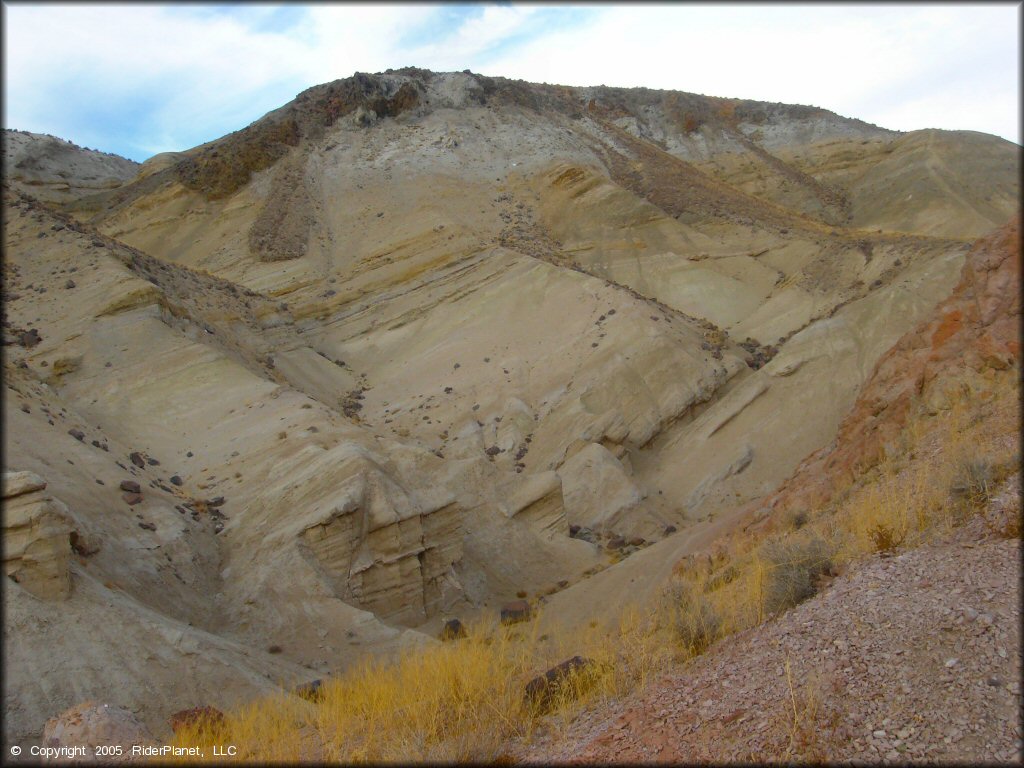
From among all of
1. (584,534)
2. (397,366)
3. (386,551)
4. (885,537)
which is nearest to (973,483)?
(885,537)

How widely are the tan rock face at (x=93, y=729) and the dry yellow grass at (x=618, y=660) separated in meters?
0.51

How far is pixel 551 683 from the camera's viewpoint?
17.7 feet

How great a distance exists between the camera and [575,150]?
35.8 m

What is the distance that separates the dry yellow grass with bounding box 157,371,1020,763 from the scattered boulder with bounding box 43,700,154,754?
20.5 inches

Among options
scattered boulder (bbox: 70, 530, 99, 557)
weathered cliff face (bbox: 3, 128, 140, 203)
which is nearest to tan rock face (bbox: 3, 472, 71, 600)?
scattered boulder (bbox: 70, 530, 99, 557)

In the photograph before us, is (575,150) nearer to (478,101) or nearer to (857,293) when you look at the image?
(478,101)

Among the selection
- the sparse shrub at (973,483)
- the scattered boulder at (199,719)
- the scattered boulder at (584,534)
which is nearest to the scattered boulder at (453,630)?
the scattered boulder at (199,719)

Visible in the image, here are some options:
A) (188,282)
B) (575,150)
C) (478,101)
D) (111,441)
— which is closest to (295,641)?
(111,441)

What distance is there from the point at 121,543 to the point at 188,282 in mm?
13076

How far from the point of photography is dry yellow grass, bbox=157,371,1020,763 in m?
4.54

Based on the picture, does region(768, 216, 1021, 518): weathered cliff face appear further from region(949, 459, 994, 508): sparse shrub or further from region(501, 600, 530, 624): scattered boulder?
region(501, 600, 530, 624): scattered boulder

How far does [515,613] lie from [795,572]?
675 cm

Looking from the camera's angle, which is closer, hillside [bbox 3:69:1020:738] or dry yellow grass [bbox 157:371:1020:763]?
dry yellow grass [bbox 157:371:1020:763]

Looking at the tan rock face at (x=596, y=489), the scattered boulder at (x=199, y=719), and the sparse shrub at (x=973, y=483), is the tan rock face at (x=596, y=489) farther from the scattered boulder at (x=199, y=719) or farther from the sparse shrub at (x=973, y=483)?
the scattered boulder at (x=199, y=719)
